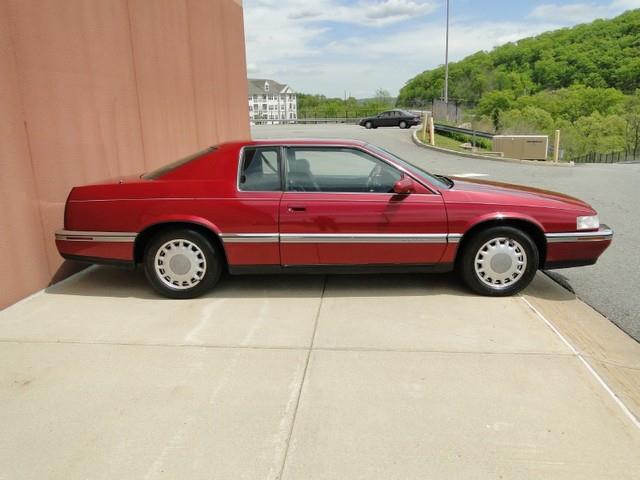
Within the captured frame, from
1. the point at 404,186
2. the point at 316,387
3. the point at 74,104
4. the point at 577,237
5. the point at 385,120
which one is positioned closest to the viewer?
the point at 316,387

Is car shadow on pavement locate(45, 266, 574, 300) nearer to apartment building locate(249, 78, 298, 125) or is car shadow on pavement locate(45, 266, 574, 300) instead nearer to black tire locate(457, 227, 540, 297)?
black tire locate(457, 227, 540, 297)

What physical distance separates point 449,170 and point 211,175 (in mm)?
12299

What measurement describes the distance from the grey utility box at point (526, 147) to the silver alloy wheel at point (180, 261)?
20831mm

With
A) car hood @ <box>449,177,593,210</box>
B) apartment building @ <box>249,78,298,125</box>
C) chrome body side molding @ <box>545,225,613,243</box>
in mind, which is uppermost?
apartment building @ <box>249,78,298,125</box>

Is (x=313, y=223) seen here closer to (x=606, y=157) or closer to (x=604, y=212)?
(x=604, y=212)

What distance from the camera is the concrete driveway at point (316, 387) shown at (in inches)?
97.7

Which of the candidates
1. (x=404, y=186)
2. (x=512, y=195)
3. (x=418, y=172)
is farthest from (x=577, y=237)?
(x=404, y=186)

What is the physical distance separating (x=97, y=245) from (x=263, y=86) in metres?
126

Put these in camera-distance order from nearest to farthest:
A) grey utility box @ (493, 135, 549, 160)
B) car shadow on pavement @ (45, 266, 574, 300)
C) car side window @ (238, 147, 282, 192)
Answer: car side window @ (238, 147, 282, 192) → car shadow on pavement @ (45, 266, 574, 300) → grey utility box @ (493, 135, 549, 160)

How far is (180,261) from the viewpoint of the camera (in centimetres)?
456

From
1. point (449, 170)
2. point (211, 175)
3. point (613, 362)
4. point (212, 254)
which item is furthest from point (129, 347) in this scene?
point (449, 170)

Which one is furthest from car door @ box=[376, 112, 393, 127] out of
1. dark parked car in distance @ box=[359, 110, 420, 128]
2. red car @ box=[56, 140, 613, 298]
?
red car @ box=[56, 140, 613, 298]

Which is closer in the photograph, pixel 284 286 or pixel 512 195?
pixel 512 195

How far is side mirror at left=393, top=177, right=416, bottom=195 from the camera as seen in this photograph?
440 centimetres
